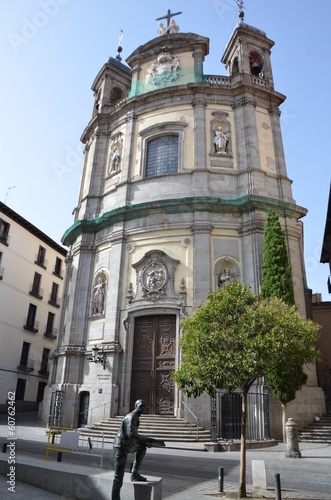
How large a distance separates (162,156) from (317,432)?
15386 mm

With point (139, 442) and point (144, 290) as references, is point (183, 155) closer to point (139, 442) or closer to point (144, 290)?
point (144, 290)

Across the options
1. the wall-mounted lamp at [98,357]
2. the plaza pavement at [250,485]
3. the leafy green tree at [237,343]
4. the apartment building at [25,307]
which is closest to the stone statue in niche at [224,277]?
the wall-mounted lamp at [98,357]

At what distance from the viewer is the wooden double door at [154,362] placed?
17.5 metres

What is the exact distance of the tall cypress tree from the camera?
16.2m

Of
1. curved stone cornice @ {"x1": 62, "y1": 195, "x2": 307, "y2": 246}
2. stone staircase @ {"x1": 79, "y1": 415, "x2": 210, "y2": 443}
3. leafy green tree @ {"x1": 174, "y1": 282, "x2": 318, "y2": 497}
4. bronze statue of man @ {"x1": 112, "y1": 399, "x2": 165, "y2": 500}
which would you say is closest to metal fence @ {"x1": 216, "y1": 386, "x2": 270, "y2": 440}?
stone staircase @ {"x1": 79, "y1": 415, "x2": 210, "y2": 443}

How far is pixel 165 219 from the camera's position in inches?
794

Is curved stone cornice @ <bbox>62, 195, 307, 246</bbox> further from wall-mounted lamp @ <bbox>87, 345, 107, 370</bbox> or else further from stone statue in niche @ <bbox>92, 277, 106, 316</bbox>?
wall-mounted lamp @ <bbox>87, 345, 107, 370</bbox>

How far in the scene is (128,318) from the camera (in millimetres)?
19016

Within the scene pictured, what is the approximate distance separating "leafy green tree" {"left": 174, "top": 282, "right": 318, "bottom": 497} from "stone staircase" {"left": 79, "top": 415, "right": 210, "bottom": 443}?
23.1 ft

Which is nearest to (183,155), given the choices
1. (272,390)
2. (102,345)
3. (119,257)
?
(119,257)

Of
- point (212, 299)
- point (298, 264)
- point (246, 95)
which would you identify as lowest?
point (212, 299)

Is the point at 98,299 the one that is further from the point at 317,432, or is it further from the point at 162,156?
the point at 317,432

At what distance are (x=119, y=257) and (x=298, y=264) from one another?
870cm

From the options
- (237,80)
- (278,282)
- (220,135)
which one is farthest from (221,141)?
(278,282)
